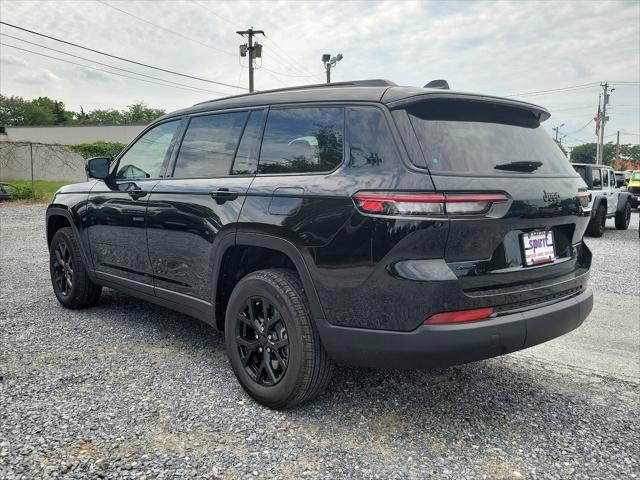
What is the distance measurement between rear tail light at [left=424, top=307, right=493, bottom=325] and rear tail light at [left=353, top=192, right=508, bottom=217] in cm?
46

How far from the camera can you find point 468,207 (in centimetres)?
232

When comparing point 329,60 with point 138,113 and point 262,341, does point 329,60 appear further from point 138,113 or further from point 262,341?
point 138,113

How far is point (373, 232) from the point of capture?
92.9 inches

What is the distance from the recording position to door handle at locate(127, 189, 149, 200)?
385 cm

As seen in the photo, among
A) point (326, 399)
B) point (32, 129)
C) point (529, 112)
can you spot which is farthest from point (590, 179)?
point (32, 129)

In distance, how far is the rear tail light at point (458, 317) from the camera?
232cm

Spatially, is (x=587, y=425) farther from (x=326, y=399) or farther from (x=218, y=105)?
(x=218, y=105)

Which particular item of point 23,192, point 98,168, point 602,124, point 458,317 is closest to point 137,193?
point 98,168

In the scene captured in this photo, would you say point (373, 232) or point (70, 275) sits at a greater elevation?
point (373, 232)

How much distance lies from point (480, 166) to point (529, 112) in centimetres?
75

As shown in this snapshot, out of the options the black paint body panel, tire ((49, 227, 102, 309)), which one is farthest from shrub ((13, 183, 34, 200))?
the black paint body panel

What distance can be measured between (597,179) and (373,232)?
12.0 meters

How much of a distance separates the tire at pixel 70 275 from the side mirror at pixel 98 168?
0.77m

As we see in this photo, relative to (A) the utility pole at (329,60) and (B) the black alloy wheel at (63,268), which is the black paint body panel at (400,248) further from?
(A) the utility pole at (329,60)
